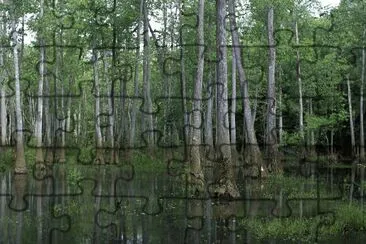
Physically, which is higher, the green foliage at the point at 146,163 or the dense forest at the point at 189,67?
the dense forest at the point at 189,67

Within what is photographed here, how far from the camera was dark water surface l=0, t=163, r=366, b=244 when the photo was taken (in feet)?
35.9

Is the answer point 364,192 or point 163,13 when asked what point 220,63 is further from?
point 163,13

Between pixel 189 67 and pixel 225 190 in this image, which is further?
pixel 189 67

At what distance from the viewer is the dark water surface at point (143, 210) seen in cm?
1094

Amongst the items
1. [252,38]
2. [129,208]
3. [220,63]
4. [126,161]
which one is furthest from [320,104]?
[129,208]

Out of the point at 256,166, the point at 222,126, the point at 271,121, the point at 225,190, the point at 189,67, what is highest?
the point at 189,67

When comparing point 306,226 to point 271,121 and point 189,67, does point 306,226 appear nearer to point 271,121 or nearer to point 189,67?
point 271,121

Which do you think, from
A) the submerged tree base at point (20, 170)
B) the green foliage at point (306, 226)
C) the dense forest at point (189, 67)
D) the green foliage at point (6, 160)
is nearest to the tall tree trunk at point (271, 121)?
the dense forest at point (189, 67)

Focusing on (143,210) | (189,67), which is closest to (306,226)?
(143,210)

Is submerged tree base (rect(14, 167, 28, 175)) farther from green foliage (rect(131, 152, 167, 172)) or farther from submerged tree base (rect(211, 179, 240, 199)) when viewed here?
submerged tree base (rect(211, 179, 240, 199))

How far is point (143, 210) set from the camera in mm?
14078

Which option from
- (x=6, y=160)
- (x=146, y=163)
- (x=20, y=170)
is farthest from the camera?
(x=146, y=163)

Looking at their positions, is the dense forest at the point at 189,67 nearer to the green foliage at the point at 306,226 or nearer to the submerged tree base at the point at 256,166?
the submerged tree base at the point at 256,166

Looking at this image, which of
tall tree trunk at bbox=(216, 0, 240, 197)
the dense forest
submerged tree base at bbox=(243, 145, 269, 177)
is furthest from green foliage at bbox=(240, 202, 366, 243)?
submerged tree base at bbox=(243, 145, 269, 177)
